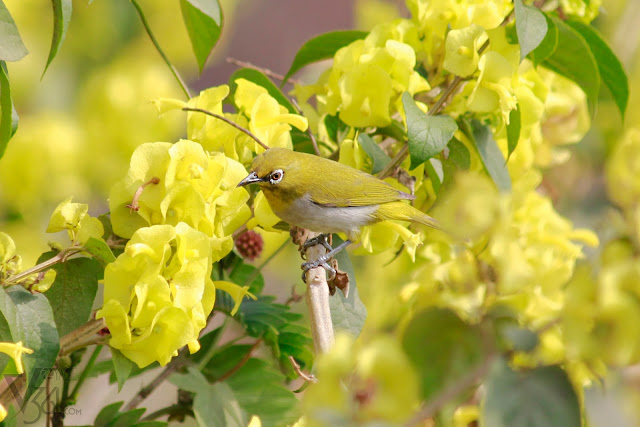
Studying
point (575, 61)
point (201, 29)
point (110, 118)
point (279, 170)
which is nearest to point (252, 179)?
point (279, 170)

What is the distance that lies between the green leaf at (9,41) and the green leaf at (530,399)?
1.57 feet

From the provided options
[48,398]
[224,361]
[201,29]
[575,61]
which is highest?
[201,29]

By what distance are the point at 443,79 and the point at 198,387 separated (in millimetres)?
481

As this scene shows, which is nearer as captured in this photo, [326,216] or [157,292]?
[157,292]

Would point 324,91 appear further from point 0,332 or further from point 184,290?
point 0,332

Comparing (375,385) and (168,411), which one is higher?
(375,385)

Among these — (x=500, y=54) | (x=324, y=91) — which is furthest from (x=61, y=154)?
(x=500, y=54)

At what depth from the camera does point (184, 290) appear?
2.06 feet

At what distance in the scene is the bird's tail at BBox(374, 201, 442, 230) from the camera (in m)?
0.98

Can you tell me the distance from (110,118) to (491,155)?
3.12 feet

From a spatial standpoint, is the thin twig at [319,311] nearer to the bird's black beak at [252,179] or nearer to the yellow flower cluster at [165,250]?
the yellow flower cluster at [165,250]

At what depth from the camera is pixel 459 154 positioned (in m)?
0.87

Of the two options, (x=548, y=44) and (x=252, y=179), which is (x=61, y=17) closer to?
(x=252, y=179)

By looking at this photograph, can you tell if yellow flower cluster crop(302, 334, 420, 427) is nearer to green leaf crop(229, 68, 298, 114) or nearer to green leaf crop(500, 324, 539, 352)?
green leaf crop(500, 324, 539, 352)
